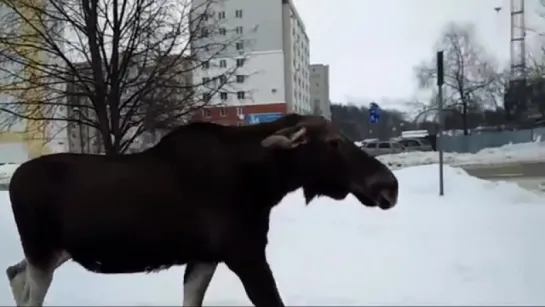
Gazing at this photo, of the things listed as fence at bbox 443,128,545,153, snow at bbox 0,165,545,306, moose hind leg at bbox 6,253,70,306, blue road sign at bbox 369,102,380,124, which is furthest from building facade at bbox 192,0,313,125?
fence at bbox 443,128,545,153

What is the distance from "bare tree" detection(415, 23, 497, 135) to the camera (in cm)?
183

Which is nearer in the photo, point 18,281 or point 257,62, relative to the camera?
point 18,281

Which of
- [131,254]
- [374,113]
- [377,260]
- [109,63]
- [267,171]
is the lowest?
[377,260]

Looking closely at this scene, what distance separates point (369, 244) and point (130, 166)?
79 centimetres

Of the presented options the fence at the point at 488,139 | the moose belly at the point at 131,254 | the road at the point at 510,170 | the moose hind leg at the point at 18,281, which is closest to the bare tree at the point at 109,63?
the moose hind leg at the point at 18,281

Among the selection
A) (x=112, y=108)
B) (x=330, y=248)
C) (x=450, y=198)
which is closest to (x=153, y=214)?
(x=330, y=248)

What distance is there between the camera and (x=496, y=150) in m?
3.36

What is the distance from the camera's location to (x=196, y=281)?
925mm

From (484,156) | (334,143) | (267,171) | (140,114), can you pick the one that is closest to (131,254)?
(267,171)

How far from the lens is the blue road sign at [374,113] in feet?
5.62

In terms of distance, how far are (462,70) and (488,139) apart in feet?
2.97

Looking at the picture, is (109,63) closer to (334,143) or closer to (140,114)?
(140,114)

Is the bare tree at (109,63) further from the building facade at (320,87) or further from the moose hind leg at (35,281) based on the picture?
the moose hind leg at (35,281)

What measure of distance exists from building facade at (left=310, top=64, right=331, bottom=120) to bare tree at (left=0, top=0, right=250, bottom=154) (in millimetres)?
331
